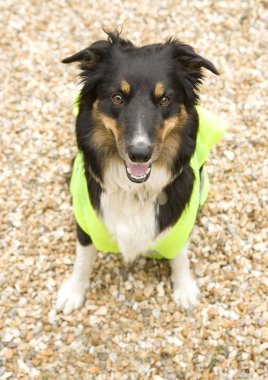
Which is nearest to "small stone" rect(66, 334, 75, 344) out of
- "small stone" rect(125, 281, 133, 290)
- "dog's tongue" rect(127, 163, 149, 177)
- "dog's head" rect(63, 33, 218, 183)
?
"small stone" rect(125, 281, 133, 290)

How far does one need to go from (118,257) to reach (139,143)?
175 centimetres

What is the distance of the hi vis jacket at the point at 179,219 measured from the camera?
12.0 ft

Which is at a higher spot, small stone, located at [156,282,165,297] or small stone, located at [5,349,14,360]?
small stone, located at [156,282,165,297]

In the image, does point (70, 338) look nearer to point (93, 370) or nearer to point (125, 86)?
point (93, 370)

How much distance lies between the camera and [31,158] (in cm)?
501

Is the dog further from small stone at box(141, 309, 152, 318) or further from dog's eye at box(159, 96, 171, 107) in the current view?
small stone at box(141, 309, 152, 318)

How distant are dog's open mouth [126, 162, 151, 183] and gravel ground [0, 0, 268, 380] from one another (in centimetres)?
143

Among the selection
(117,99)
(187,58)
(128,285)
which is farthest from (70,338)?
(187,58)

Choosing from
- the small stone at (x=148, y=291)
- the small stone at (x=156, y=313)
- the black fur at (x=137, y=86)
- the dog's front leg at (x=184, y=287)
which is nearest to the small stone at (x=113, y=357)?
the small stone at (x=156, y=313)

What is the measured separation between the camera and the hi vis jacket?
3650 millimetres

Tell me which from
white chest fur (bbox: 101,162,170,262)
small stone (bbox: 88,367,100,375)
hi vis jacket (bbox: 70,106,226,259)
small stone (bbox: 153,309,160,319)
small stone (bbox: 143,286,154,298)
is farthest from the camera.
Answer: small stone (bbox: 143,286,154,298)

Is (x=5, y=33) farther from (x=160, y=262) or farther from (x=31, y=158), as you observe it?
(x=160, y=262)

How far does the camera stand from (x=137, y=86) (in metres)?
3.20

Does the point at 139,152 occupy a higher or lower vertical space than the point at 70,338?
higher
